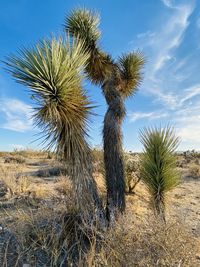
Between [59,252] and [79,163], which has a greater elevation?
[79,163]

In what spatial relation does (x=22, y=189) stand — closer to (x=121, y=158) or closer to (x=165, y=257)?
Result: (x=121, y=158)

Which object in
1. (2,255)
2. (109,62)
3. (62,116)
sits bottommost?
(2,255)

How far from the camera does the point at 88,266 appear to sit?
3.59 meters

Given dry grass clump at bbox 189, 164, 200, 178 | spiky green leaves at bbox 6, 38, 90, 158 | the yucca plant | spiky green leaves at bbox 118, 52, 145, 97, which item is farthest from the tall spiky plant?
dry grass clump at bbox 189, 164, 200, 178

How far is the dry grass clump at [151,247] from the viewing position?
3.36 meters

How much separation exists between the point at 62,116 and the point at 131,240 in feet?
7.12

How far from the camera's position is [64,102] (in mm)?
4859

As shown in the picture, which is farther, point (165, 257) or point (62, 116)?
point (62, 116)

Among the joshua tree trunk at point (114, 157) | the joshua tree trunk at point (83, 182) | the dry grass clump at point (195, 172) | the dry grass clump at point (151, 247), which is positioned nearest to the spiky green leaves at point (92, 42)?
the joshua tree trunk at point (114, 157)

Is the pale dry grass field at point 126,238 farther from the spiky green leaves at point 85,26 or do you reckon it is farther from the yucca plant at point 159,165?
the spiky green leaves at point 85,26

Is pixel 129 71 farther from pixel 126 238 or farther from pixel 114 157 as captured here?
pixel 126 238

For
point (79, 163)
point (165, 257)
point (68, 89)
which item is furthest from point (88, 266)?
point (68, 89)

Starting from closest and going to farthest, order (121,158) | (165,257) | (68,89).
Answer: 1. (165,257)
2. (68,89)
3. (121,158)

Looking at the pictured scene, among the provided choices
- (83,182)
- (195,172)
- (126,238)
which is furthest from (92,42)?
(195,172)
